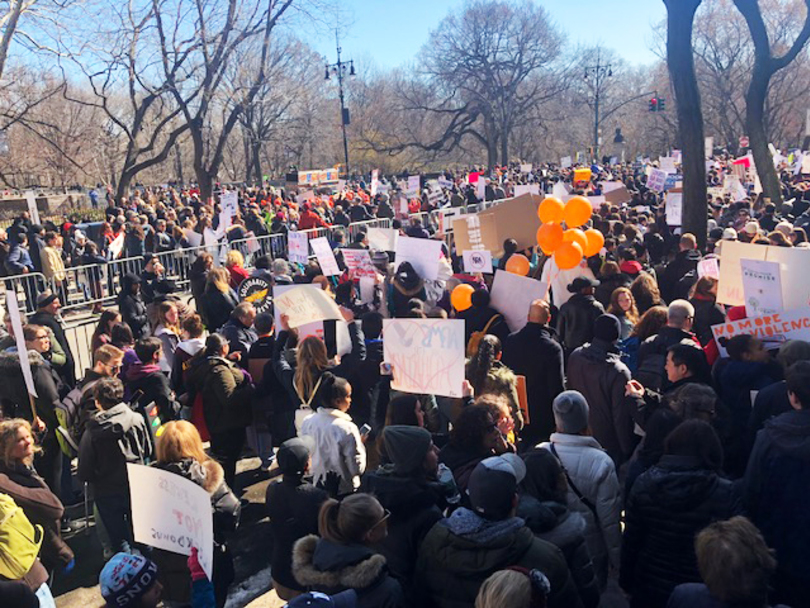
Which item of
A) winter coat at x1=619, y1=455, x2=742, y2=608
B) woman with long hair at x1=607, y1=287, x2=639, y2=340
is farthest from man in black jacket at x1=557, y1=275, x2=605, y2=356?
winter coat at x1=619, y1=455, x2=742, y2=608

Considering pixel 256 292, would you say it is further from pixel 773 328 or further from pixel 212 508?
pixel 773 328

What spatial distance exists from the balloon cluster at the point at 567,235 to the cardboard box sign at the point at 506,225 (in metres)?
1.47

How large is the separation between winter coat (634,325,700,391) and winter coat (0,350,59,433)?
4610mm

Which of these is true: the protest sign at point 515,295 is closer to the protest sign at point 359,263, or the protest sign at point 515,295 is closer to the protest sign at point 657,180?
the protest sign at point 359,263

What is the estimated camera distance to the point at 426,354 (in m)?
5.22

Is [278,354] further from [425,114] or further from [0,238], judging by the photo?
[425,114]

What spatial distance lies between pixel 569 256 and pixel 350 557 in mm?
5602

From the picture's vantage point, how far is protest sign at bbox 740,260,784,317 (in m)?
5.78

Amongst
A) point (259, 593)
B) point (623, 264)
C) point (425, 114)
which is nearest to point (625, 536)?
point (259, 593)

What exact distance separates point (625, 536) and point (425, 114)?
66.5 metres

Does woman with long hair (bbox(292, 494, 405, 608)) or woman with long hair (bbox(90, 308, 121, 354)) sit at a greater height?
woman with long hair (bbox(90, 308, 121, 354))

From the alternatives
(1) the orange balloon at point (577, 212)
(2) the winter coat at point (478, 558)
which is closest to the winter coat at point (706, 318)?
(1) the orange balloon at point (577, 212)

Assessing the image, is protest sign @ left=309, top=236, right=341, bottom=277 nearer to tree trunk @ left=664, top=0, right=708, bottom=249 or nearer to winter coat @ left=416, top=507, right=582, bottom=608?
tree trunk @ left=664, top=0, right=708, bottom=249

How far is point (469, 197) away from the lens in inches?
988
